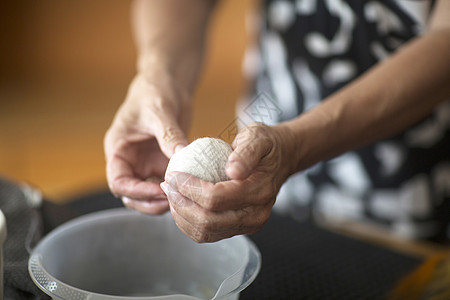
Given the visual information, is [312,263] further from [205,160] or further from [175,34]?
[175,34]

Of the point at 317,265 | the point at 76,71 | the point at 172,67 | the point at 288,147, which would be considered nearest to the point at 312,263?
the point at 317,265

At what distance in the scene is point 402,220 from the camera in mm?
861

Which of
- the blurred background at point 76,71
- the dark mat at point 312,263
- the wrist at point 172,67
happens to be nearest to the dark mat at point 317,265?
the dark mat at point 312,263

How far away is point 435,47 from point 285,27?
0.36m

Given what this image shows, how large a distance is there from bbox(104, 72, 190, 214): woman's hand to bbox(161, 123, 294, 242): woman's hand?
80mm

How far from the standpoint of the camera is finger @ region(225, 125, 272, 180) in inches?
16.5

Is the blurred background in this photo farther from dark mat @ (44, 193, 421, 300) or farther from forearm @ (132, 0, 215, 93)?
dark mat @ (44, 193, 421, 300)

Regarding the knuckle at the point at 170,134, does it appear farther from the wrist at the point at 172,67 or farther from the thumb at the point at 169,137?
the wrist at the point at 172,67

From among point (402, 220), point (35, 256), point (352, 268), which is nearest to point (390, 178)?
point (402, 220)

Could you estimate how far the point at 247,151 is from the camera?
0.43 metres

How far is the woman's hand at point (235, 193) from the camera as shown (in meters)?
0.42

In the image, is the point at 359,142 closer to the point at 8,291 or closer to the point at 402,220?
the point at 402,220

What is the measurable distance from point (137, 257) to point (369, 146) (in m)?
0.48

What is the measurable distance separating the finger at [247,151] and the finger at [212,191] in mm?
11
